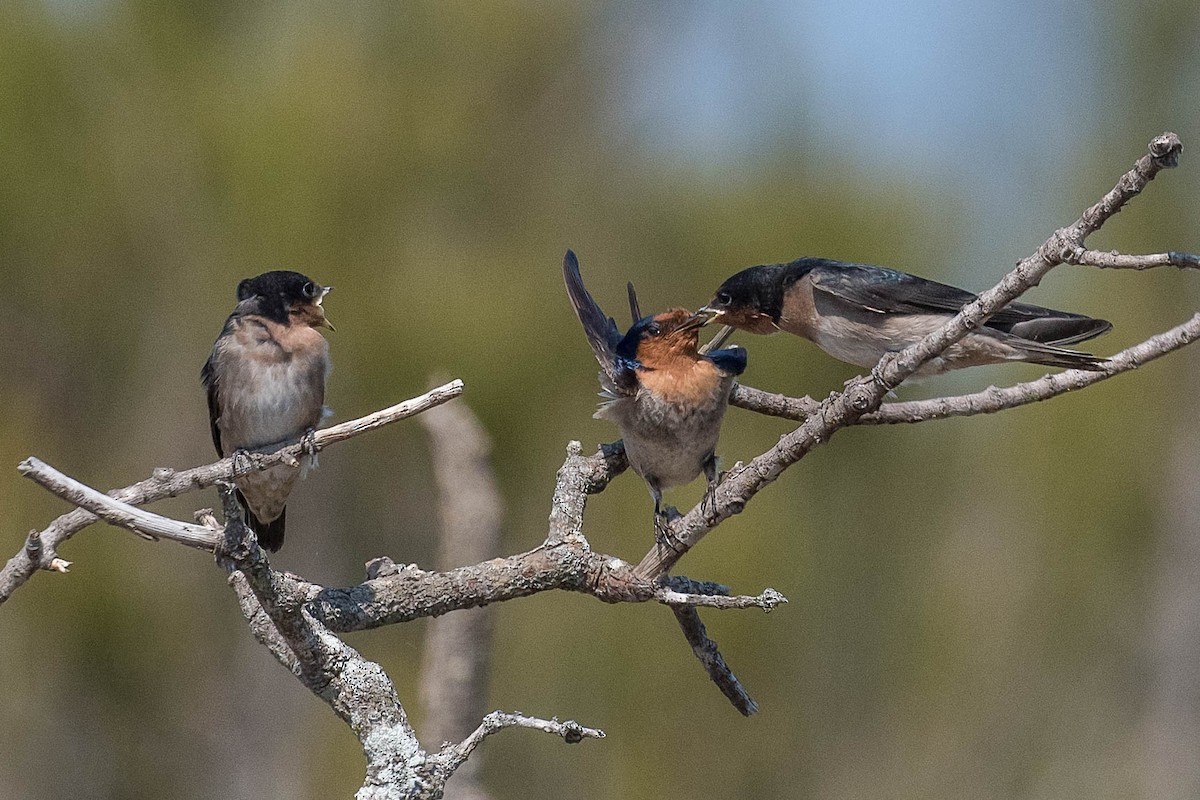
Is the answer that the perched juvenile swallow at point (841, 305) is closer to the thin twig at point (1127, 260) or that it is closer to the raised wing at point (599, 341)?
the raised wing at point (599, 341)

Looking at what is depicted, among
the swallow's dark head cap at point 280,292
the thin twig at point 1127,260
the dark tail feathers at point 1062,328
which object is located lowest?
the thin twig at point 1127,260

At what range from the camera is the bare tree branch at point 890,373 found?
2398 millimetres

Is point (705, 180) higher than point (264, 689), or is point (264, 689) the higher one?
point (705, 180)

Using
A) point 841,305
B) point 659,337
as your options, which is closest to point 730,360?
point 659,337

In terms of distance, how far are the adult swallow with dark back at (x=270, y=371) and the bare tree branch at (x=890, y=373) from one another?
2.12 metres

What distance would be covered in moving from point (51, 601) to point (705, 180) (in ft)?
24.0

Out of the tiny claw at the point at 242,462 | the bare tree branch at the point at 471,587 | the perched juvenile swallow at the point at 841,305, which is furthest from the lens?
the perched juvenile swallow at the point at 841,305

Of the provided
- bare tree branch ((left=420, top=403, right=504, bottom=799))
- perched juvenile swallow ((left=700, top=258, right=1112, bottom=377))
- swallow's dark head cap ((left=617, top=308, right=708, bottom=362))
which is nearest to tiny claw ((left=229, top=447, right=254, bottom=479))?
bare tree branch ((left=420, top=403, right=504, bottom=799))

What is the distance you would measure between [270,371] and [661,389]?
153cm

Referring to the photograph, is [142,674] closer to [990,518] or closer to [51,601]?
[51,601]

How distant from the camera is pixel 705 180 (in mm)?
13664

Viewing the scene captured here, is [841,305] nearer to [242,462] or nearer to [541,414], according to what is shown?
[242,462]

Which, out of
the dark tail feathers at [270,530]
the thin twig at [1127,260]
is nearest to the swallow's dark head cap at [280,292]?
the dark tail feathers at [270,530]

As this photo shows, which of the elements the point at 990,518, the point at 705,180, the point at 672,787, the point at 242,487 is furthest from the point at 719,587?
the point at 990,518
